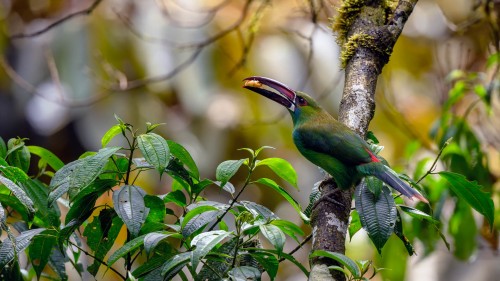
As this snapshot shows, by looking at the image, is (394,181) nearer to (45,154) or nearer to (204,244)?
(204,244)

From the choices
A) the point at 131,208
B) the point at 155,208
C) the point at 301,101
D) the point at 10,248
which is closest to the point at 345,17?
the point at 301,101

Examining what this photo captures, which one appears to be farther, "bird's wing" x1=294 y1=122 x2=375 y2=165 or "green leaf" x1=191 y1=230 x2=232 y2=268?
"bird's wing" x1=294 y1=122 x2=375 y2=165

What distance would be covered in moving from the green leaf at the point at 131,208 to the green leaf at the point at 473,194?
850 mm

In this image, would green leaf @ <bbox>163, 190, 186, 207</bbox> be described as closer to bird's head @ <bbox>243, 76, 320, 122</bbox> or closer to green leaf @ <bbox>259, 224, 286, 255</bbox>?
green leaf @ <bbox>259, 224, 286, 255</bbox>

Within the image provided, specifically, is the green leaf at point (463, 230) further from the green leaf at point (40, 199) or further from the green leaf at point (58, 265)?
the green leaf at point (40, 199)

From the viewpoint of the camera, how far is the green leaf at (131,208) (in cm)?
180

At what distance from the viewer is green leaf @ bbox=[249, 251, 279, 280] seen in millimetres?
1821

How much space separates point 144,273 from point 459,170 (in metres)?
2.00

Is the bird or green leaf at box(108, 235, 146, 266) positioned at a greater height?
the bird

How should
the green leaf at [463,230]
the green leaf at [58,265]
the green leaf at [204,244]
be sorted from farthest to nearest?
the green leaf at [463,230] < the green leaf at [58,265] < the green leaf at [204,244]

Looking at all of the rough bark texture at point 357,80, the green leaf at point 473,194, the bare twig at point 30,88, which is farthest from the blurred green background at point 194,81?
the green leaf at point 473,194

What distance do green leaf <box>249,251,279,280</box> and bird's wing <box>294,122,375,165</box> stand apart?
1.85ft

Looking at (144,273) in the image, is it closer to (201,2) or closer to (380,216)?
(380,216)

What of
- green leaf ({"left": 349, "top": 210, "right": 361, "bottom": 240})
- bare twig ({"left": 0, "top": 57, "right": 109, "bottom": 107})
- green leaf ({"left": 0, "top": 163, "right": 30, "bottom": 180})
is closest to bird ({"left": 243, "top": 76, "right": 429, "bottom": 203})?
green leaf ({"left": 349, "top": 210, "right": 361, "bottom": 240})
